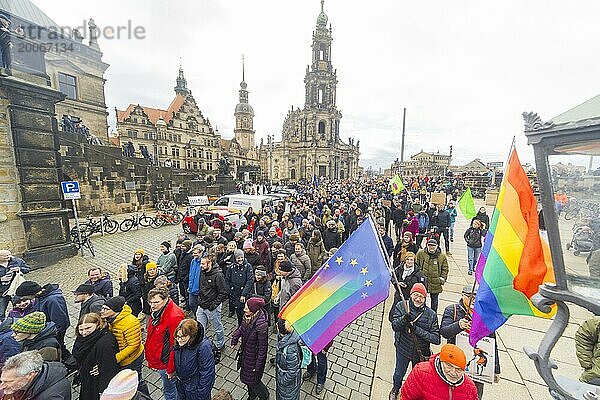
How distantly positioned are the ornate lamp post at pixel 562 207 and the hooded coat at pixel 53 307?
17.6ft

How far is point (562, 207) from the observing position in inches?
65.8

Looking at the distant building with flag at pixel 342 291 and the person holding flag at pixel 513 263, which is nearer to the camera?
the person holding flag at pixel 513 263

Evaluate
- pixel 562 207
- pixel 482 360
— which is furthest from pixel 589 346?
pixel 562 207

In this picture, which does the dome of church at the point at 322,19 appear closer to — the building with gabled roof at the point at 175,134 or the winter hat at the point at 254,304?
the building with gabled roof at the point at 175,134

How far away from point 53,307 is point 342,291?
4110mm

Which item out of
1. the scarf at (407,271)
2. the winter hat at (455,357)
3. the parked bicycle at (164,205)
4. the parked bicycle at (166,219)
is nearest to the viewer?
the winter hat at (455,357)

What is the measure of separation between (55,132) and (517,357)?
14.4 m

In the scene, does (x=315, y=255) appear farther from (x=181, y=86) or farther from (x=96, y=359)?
(x=181, y=86)

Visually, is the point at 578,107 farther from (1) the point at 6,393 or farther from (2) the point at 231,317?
(2) the point at 231,317

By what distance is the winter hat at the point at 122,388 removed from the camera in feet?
7.27

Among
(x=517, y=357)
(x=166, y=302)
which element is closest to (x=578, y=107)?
(x=166, y=302)

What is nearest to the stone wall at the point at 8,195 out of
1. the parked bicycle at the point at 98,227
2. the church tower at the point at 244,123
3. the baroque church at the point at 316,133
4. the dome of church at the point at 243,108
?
the parked bicycle at the point at 98,227

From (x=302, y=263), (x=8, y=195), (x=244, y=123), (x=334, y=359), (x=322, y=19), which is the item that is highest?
(x=322, y=19)

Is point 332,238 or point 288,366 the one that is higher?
point 332,238
